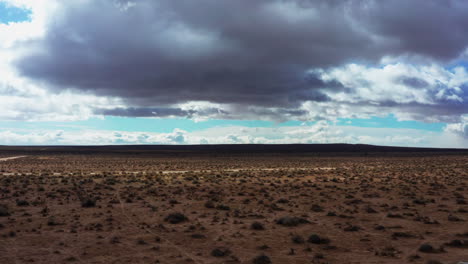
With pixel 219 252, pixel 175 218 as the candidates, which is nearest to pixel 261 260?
pixel 219 252

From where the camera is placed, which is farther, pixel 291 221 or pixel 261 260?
pixel 291 221

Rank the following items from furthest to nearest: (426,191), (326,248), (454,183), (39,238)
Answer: (454,183) → (426,191) → (39,238) → (326,248)

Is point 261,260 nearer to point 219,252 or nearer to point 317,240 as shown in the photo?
point 219,252

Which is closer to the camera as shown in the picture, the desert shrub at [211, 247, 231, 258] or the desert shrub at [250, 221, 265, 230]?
the desert shrub at [211, 247, 231, 258]

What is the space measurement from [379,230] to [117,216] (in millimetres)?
16885

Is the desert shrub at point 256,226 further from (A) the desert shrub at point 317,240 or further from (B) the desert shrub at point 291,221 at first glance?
(A) the desert shrub at point 317,240

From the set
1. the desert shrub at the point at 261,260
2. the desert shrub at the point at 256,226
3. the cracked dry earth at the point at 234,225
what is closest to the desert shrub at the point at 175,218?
the cracked dry earth at the point at 234,225

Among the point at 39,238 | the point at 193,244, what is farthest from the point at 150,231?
the point at 39,238

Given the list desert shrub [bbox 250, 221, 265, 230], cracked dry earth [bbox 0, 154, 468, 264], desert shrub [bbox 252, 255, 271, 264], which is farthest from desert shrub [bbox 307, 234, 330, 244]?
desert shrub [bbox 252, 255, 271, 264]

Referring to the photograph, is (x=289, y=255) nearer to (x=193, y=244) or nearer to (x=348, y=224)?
(x=193, y=244)

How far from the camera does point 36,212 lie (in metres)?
26.3

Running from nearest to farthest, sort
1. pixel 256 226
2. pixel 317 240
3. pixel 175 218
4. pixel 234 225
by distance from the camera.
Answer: pixel 317 240 → pixel 256 226 → pixel 234 225 → pixel 175 218

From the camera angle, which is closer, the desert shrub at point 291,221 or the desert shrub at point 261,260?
the desert shrub at point 261,260

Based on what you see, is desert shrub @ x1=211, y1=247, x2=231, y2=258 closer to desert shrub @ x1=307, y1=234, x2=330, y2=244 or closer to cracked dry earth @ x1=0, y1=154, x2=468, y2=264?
cracked dry earth @ x1=0, y1=154, x2=468, y2=264
